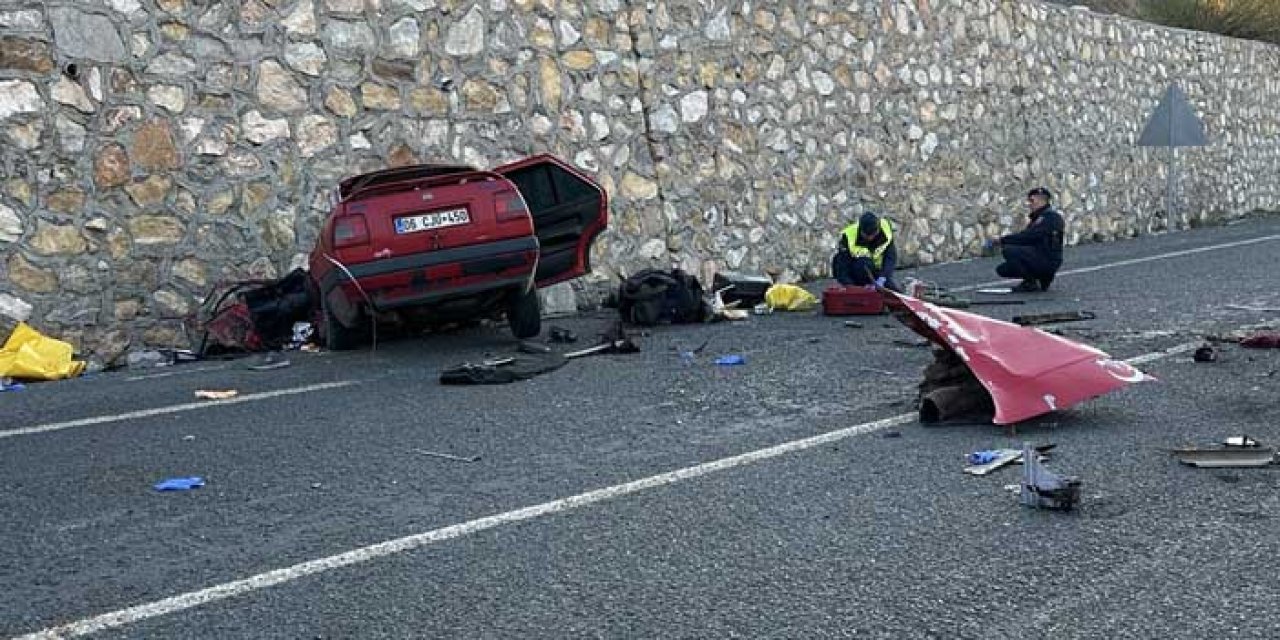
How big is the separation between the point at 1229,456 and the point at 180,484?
4658 millimetres

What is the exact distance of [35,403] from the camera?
9.03 metres

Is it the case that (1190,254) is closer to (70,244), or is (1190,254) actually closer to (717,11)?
(717,11)

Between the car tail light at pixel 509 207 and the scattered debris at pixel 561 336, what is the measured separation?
49.4 inches

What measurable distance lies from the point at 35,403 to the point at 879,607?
21.5 feet

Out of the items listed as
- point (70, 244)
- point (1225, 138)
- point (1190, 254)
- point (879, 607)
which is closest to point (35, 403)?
point (70, 244)

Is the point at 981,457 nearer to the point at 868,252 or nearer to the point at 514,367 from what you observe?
the point at 514,367

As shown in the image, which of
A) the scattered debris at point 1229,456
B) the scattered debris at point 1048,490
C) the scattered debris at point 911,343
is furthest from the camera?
the scattered debris at point 911,343

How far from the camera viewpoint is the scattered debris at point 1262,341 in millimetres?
9422

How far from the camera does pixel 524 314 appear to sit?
11422mm

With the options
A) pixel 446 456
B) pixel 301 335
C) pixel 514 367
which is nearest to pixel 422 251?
pixel 514 367

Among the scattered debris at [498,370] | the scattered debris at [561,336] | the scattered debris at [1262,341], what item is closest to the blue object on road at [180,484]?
the scattered debris at [498,370]

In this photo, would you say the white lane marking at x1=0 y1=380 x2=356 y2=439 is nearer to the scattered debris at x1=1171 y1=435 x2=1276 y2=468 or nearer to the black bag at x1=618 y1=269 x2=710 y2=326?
the black bag at x1=618 y1=269 x2=710 y2=326

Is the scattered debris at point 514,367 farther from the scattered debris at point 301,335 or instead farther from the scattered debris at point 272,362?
the scattered debris at point 301,335

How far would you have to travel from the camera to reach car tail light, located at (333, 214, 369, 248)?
1035cm
